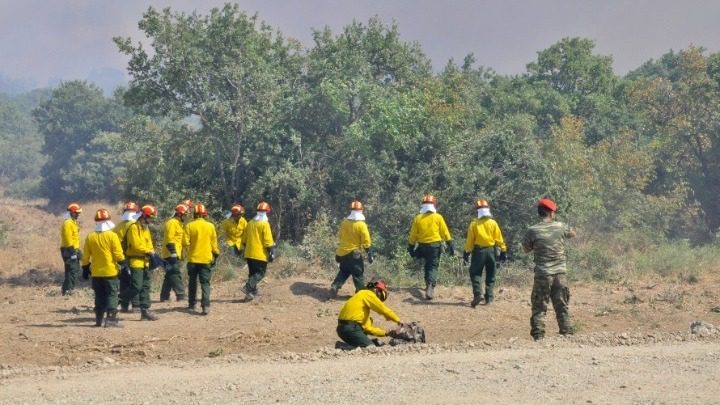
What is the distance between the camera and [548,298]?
38.0 feet

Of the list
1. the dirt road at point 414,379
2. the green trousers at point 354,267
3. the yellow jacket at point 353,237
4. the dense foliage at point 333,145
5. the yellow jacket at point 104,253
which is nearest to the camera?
the dirt road at point 414,379

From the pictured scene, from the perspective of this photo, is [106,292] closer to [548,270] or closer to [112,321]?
[112,321]

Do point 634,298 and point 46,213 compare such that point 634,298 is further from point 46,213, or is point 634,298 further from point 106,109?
point 106,109

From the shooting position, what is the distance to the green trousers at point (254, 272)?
15.2 m

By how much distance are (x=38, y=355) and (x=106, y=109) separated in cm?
5205

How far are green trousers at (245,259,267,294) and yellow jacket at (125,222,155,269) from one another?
194 cm

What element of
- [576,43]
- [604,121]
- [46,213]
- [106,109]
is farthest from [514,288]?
[106,109]

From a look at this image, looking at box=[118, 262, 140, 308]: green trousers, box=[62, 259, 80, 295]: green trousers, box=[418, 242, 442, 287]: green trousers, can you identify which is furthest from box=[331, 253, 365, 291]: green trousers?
box=[62, 259, 80, 295]: green trousers

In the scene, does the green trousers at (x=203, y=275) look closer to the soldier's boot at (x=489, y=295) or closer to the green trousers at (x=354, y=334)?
the green trousers at (x=354, y=334)

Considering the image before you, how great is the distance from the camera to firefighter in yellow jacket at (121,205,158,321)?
13.7m

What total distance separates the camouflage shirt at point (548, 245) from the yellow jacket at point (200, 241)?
213 inches

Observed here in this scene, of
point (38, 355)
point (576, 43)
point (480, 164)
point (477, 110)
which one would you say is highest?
point (576, 43)

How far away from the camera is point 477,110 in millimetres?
29234

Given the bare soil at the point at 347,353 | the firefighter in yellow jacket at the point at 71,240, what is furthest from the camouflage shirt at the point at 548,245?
the firefighter in yellow jacket at the point at 71,240
